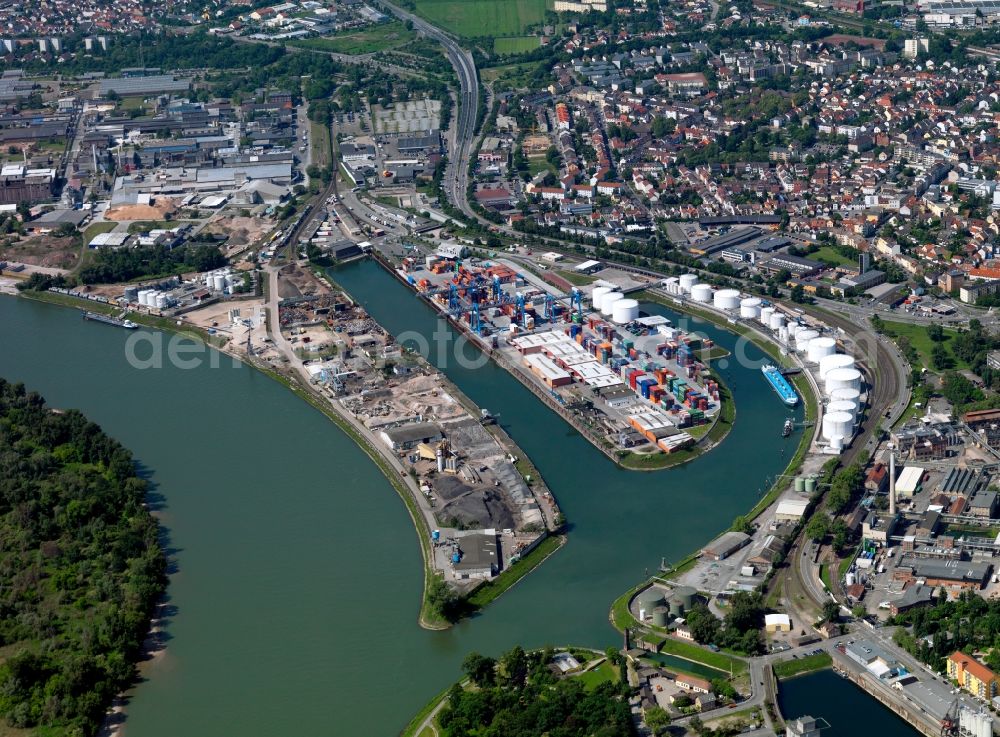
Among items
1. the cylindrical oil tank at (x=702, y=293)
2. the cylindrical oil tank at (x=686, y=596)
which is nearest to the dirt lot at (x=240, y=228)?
the cylindrical oil tank at (x=702, y=293)

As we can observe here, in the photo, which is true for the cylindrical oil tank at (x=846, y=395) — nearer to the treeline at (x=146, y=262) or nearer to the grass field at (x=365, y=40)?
the treeline at (x=146, y=262)

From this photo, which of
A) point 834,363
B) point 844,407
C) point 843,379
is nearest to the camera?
point 844,407

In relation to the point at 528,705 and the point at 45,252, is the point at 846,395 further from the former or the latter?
the point at 45,252

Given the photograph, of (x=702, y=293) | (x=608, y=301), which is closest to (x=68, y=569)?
(x=608, y=301)

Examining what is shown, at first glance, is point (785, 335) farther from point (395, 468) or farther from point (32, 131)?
point (32, 131)

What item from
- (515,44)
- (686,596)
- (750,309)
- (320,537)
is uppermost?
(515,44)

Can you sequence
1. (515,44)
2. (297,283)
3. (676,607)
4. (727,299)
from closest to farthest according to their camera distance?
(676,607), (727,299), (297,283), (515,44)
